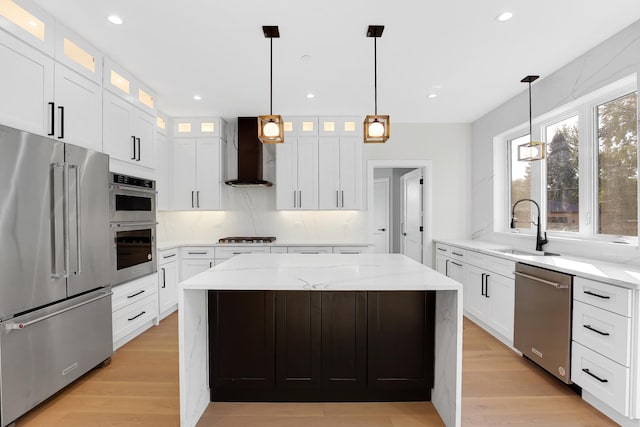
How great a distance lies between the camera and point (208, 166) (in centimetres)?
438

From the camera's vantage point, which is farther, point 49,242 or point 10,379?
point 49,242

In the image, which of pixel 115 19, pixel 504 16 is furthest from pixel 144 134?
pixel 504 16

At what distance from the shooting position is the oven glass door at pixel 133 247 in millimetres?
2814

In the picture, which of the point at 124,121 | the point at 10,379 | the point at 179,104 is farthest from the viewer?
the point at 179,104

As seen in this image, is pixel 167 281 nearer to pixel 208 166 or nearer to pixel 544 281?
pixel 208 166

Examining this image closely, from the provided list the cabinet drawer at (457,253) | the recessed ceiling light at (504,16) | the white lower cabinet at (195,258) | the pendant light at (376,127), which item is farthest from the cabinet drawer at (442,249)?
the white lower cabinet at (195,258)

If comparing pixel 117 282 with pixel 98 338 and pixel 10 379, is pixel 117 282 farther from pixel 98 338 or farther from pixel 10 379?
pixel 10 379

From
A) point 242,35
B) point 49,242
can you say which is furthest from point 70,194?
point 242,35

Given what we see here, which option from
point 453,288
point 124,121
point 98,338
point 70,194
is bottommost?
point 98,338

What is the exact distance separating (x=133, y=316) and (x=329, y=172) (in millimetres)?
2927

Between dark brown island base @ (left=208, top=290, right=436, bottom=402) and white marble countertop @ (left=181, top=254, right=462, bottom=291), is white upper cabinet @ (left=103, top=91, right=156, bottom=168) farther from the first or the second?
dark brown island base @ (left=208, top=290, right=436, bottom=402)

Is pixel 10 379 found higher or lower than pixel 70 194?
lower

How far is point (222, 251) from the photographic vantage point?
4.18 metres

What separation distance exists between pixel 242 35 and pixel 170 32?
56 centimetres
